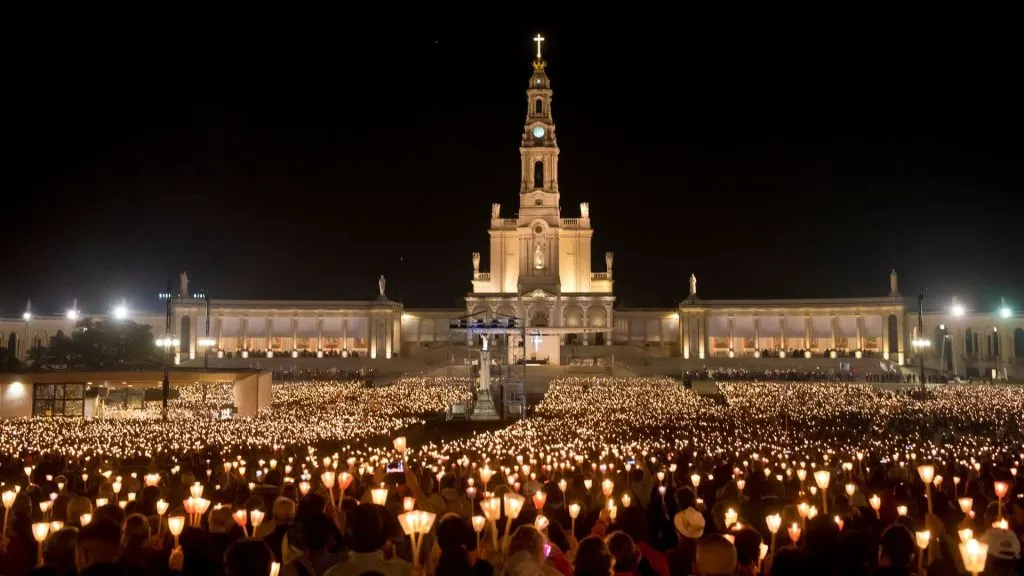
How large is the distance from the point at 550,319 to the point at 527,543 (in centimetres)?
7373

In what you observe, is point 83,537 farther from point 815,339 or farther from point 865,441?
point 815,339

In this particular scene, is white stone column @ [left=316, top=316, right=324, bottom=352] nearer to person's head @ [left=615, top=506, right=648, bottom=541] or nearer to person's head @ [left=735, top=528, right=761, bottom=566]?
person's head @ [left=615, top=506, right=648, bottom=541]

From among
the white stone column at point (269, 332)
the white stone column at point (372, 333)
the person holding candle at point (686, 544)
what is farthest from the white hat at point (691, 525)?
the white stone column at point (269, 332)

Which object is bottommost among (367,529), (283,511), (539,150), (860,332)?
(283,511)

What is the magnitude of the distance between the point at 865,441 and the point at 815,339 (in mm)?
63260

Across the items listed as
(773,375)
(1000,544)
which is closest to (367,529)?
(1000,544)

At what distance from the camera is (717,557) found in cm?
580

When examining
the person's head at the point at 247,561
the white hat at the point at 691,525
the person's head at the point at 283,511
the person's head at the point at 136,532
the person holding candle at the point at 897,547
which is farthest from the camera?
the person's head at the point at 283,511

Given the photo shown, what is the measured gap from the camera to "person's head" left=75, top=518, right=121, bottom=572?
674 cm

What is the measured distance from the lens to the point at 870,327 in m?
80.6

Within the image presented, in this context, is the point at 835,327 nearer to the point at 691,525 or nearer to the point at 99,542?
the point at 691,525

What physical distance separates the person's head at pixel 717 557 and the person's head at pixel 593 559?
617 millimetres

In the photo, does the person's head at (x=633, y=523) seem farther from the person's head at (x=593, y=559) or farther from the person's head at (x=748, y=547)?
the person's head at (x=593, y=559)

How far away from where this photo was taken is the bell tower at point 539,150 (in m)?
83.9
